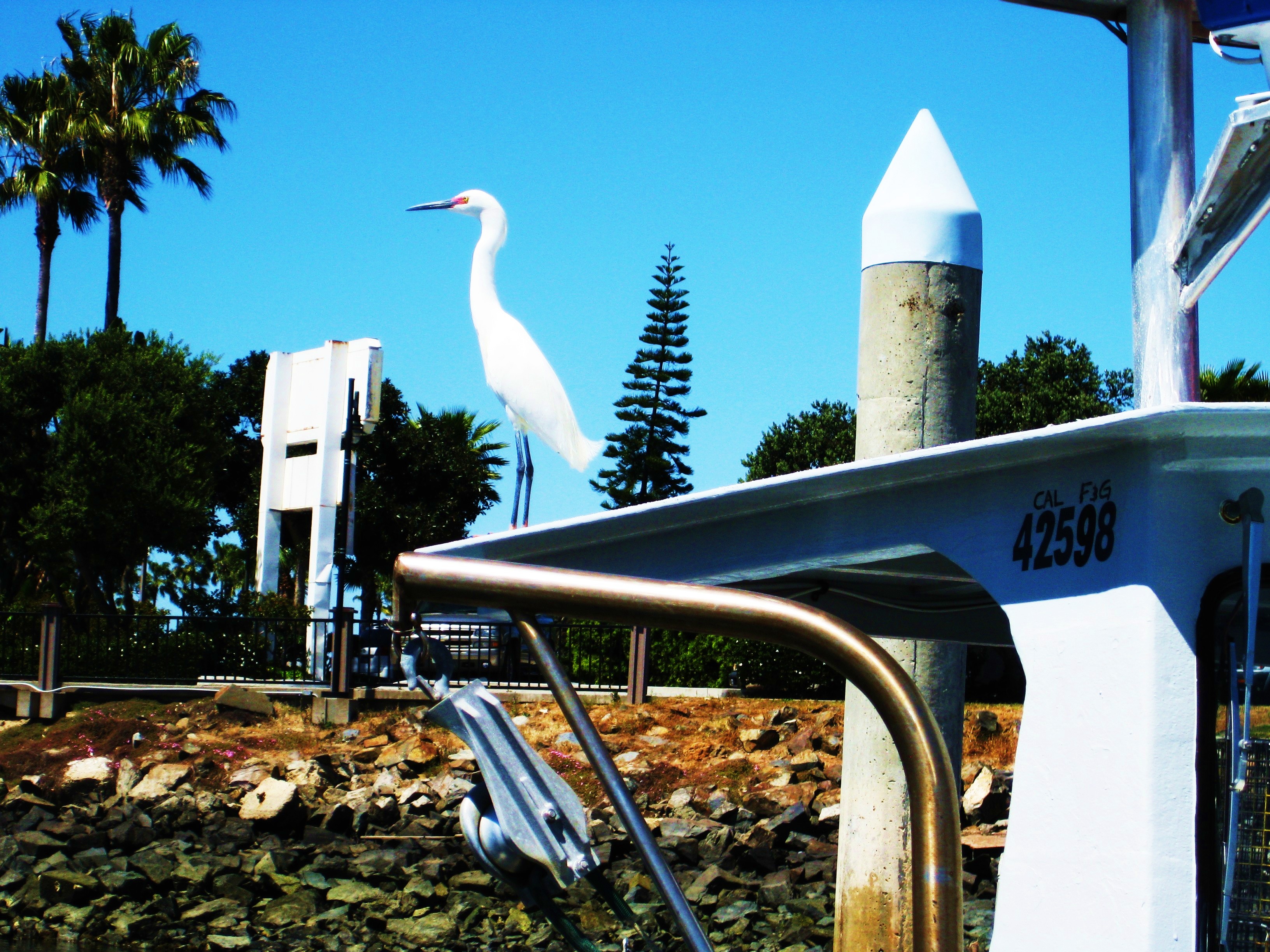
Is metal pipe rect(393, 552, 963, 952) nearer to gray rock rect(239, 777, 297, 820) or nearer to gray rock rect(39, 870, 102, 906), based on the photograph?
gray rock rect(39, 870, 102, 906)

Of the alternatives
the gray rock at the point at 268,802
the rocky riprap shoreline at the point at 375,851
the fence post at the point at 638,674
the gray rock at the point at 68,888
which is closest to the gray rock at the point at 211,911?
the rocky riprap shoreline at the point at 375,851

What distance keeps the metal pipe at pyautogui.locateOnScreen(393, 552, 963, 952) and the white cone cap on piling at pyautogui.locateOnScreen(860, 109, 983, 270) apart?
4.35 meters

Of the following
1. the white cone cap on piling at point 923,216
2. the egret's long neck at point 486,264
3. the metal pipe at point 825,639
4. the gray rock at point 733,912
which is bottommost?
the gray rock at point 733,912

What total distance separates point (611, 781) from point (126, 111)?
104 ft

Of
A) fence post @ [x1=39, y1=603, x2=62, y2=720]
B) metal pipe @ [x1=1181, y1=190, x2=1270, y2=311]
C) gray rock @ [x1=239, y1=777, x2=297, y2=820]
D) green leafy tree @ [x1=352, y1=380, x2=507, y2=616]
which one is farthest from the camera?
green leafy tree @ [x1=352, y1=380, x2=507, y2=616]

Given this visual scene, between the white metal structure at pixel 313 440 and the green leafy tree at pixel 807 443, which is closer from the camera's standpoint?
the white metal structure at pixel 313 440

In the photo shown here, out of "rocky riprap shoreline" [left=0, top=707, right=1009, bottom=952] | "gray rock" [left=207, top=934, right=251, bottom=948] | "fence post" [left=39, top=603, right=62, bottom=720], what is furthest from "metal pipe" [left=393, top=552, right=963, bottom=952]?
"fence post" [left=39, top=603, right=62, bottom=720]

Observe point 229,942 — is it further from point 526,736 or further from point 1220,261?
point 1220,261

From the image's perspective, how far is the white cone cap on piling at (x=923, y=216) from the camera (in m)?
5.84

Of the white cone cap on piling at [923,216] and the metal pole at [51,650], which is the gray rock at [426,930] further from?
the metal pole at [51,650]

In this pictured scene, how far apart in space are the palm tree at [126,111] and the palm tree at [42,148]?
506 mm

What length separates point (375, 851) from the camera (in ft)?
43.3

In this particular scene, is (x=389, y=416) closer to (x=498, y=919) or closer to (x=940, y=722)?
(x=498, y=919)

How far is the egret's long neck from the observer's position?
11.9 meters
